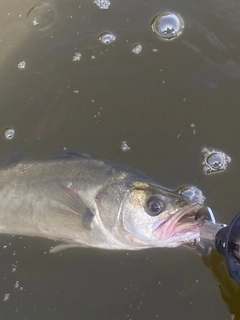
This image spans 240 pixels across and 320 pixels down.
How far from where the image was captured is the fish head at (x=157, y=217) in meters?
2.49

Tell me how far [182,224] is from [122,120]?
1398 millimetres

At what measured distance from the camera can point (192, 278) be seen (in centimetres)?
320

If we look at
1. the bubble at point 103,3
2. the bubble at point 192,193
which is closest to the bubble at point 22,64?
the bubble at point 103,3

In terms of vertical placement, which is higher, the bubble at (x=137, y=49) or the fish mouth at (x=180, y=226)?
the bubble at (x=137, y=49)

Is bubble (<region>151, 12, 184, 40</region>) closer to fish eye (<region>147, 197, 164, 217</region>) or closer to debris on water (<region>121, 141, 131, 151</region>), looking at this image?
debris on water (<region>121, 141, 131, 151</region>)

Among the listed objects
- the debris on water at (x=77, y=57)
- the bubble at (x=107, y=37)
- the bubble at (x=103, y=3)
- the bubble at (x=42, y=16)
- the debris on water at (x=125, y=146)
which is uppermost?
the bubble at (x=103, y=3)

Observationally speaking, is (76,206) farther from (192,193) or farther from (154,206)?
(192,193)

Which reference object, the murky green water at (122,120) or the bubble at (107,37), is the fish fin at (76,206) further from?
the bubble at (107,37)

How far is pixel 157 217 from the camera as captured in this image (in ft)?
8.56

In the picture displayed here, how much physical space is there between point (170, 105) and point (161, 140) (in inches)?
12.5

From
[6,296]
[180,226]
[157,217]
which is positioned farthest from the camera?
[6,296]

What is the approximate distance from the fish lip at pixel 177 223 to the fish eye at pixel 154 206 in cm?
6

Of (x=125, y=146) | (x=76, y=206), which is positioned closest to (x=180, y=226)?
(x=76, y=206)

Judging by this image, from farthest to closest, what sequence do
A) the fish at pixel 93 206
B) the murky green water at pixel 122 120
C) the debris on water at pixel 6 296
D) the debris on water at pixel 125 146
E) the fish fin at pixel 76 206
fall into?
the debris on water at pixel 125 146 → the debris on water at pixel 6 296 → the murky green water at pixel 122 120 → the fish fin at pixel 76 206 → the fish at pixel 93 206
